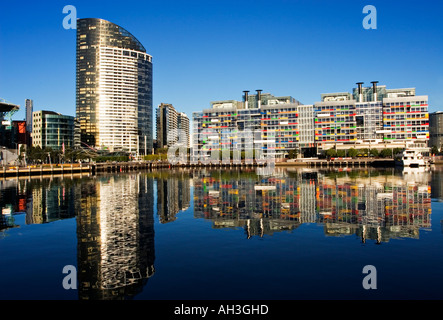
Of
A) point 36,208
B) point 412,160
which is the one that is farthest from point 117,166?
point 412,160

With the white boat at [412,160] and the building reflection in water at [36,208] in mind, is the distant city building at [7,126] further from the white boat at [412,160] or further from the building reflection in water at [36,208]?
the white boat at [412,160]

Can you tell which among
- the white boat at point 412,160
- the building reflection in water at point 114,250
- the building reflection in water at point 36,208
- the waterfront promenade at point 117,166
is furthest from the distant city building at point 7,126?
the white boat at point 412,160

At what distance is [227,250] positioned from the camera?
994 inches

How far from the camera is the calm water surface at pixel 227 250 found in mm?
18047

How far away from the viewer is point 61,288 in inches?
731

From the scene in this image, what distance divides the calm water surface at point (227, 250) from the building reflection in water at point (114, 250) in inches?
3.6

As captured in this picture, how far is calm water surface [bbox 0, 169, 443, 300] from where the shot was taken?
1805cm

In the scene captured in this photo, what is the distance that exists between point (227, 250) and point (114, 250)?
7.89 metres

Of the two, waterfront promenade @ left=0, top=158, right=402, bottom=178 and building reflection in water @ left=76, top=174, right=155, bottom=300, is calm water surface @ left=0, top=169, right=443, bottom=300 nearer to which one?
building reflection in water @ left=76, top=174, right=155, bottom=300
